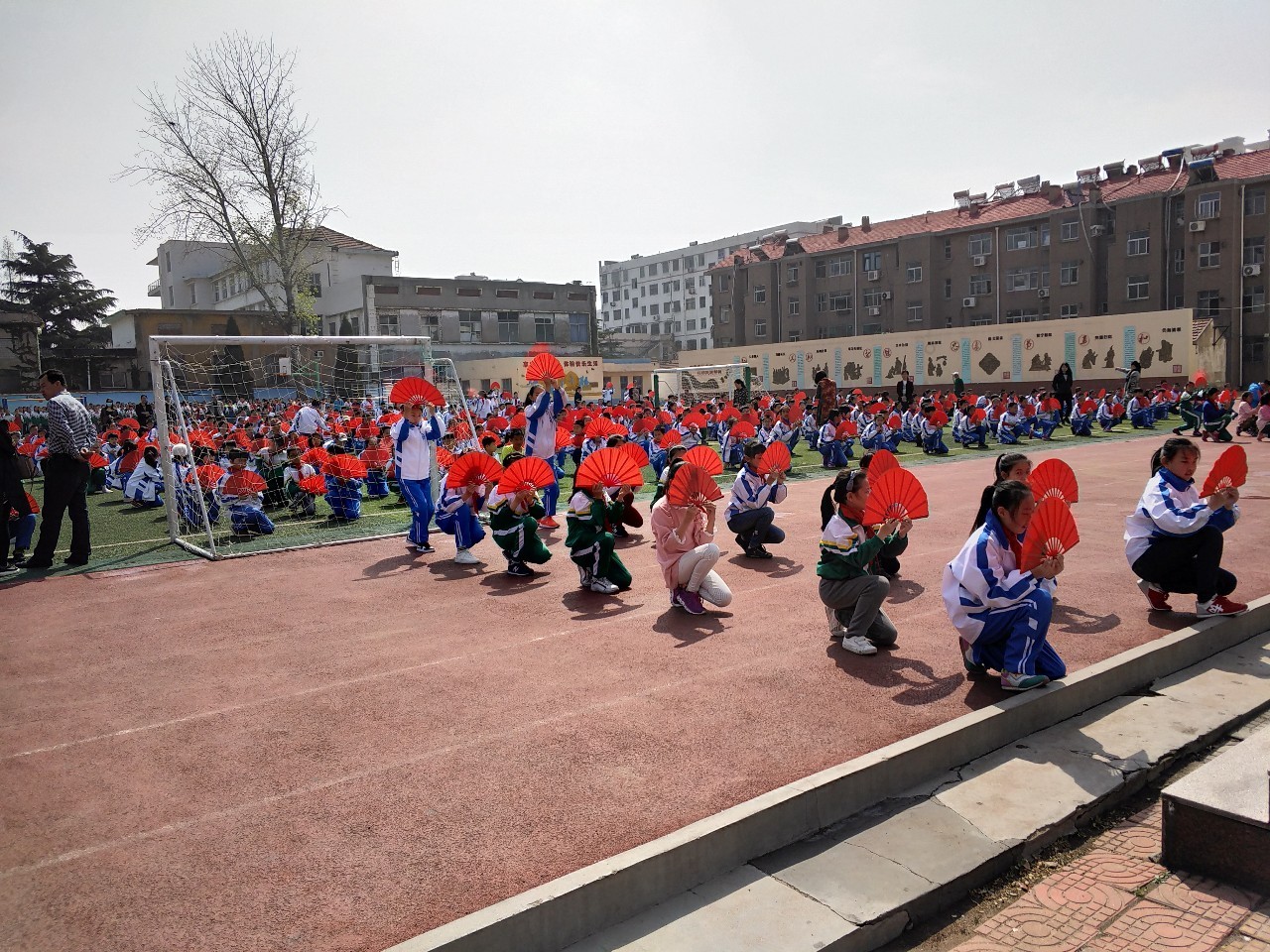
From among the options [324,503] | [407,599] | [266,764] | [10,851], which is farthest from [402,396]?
[10,851]

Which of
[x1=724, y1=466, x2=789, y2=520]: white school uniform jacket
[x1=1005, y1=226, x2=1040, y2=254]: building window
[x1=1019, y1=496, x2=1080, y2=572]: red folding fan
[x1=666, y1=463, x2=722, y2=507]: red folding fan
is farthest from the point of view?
[x1=1005, y1=226, x2=1040, y2=254]: building window

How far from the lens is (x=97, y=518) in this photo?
13.7 m

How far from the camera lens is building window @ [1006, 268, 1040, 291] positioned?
4300cm

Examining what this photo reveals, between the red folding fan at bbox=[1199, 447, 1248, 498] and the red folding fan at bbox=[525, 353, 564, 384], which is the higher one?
the red folding fan at bbox=[525, 353, 564, 384]

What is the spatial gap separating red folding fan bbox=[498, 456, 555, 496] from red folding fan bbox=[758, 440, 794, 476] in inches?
83.5

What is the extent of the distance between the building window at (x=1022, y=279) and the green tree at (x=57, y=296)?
45.3 m

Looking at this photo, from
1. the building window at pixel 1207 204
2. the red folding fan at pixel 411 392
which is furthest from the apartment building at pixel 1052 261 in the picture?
the red folding fan at pixel 411 392

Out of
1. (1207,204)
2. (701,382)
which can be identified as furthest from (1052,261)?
(701,382)

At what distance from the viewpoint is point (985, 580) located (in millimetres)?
4672

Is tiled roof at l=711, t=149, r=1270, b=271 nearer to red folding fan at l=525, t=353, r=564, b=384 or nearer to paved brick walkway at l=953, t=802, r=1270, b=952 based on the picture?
red folding fan at l=525, t=353, r=564, b=384

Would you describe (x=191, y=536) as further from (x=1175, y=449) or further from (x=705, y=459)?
(x=1175, y=449)

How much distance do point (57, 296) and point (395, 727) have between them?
48.6 metres

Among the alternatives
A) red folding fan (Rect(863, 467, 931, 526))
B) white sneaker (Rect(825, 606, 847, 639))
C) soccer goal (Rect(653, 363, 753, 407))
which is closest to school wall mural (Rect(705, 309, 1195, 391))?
soccer goal (Rect(653, 363, 753, 407))

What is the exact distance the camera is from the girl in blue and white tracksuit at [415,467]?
959 cm
